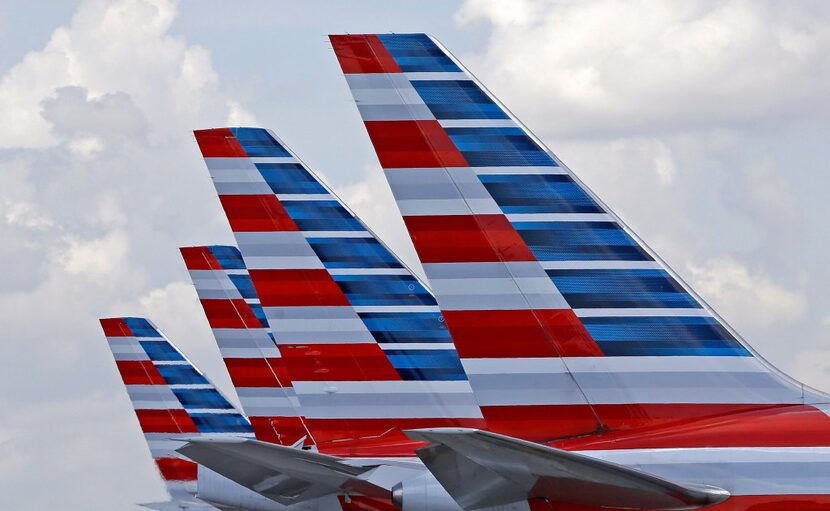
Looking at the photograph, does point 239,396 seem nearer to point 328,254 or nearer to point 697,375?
point 328,254

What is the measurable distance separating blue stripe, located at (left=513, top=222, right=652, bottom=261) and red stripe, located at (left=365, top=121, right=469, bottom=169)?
877mm

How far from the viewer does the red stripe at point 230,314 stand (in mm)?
27298

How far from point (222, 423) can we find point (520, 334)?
23.1 m

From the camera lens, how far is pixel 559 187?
12.3 meters

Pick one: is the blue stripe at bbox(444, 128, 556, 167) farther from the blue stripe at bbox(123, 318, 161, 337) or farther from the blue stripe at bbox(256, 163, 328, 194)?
the blue stripe at bbox(123, 318, 161, 337)

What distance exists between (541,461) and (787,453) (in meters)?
2.09

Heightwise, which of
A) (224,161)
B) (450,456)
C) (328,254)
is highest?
(224,161)

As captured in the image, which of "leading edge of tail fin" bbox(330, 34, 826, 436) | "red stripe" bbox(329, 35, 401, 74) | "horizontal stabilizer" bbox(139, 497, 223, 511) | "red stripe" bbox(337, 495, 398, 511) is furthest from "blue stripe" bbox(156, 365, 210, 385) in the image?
"leading edge of tail fin" bbox(330, 34, 826, 436)

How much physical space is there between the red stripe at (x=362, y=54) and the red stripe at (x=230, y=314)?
1434 centimetres

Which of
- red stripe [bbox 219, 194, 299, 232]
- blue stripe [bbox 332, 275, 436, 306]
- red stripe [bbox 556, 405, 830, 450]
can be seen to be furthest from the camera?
red stripe [bbox 219, 194, 299, 232]

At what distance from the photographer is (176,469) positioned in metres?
34.3

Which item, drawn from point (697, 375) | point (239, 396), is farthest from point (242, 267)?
point (697, 375)

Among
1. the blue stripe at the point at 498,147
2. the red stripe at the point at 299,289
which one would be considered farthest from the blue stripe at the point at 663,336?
the red stripe at the point at 299,289

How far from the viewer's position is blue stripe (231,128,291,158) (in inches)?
862
